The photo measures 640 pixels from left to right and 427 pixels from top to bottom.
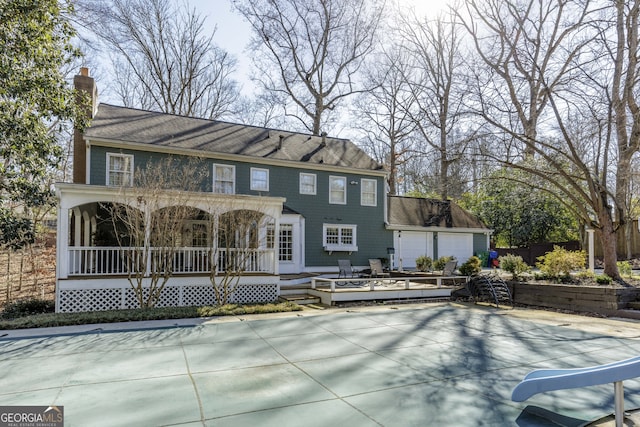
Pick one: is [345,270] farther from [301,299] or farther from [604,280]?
[604,280]

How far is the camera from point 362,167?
1842 cm

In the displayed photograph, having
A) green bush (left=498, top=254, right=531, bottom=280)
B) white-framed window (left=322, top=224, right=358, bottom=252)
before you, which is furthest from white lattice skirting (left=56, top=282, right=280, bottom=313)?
green bush (left=498, top=254, right=531, bottom=280)

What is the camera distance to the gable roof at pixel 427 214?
20.0m

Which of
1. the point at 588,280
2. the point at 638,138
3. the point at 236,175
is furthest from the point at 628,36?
the point at 236,175

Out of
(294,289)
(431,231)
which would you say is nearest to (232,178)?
(294,289)

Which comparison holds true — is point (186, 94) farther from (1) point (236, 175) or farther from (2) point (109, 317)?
(2) point (109, 317)

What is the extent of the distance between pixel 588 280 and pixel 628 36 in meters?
6.92

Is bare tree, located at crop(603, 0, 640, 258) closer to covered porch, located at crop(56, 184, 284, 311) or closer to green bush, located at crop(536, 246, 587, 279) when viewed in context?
green bush, located at crop(536, 246, 587, 279)

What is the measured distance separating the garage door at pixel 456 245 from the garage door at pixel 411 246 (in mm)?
817

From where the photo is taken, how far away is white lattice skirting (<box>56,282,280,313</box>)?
30.9ft

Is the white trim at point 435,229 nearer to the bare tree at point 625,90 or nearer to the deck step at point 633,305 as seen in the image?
the bare tree at point 625,90

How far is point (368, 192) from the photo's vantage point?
1861 centimetres

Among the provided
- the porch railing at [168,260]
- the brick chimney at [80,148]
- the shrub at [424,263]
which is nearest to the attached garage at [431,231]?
the shrub at [424,263]

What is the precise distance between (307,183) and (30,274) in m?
11.8
